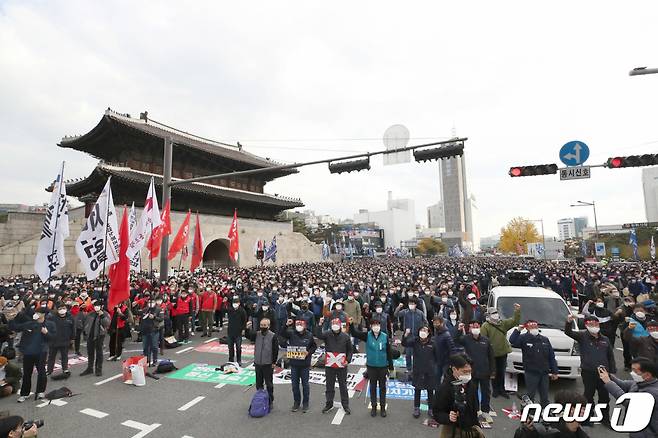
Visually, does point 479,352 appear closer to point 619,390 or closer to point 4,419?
point 619,390

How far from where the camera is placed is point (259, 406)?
5758 millimetres

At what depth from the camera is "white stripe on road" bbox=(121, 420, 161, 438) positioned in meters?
5.19

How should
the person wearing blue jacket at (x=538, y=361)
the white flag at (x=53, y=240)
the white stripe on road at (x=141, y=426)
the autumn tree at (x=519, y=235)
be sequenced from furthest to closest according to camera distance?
the autumn tree at (x=519, y=235)
the white flag at (x=53, y=240)
the person wearing blue jacket at (x=538, y=361)
the white stripe on road at (x=141, y=426)

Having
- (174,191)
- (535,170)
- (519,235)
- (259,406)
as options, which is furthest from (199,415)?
(519,235)

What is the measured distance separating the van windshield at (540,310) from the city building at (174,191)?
86.3 feet

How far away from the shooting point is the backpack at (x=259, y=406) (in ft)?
18.8

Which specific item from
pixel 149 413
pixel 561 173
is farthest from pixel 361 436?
pixel 561 173

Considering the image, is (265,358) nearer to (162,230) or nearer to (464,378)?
(464,378)

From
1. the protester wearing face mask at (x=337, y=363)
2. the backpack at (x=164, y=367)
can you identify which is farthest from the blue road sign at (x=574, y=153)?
the backpack at (x=164, y=367)

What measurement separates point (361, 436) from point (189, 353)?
6.60 meters

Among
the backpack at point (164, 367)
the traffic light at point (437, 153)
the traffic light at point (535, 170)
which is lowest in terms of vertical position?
the backpack at point (164, 367)

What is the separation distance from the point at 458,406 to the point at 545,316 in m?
5.40

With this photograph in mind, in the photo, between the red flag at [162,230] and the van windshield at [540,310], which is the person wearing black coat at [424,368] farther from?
the red flag at [162,230]

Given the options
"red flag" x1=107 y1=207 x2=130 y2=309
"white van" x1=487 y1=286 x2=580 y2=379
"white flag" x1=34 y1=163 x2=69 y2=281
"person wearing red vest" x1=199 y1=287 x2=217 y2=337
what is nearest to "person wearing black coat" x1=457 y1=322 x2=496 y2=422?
"white van" x1=487 y1=286 x2=580 y2=379
